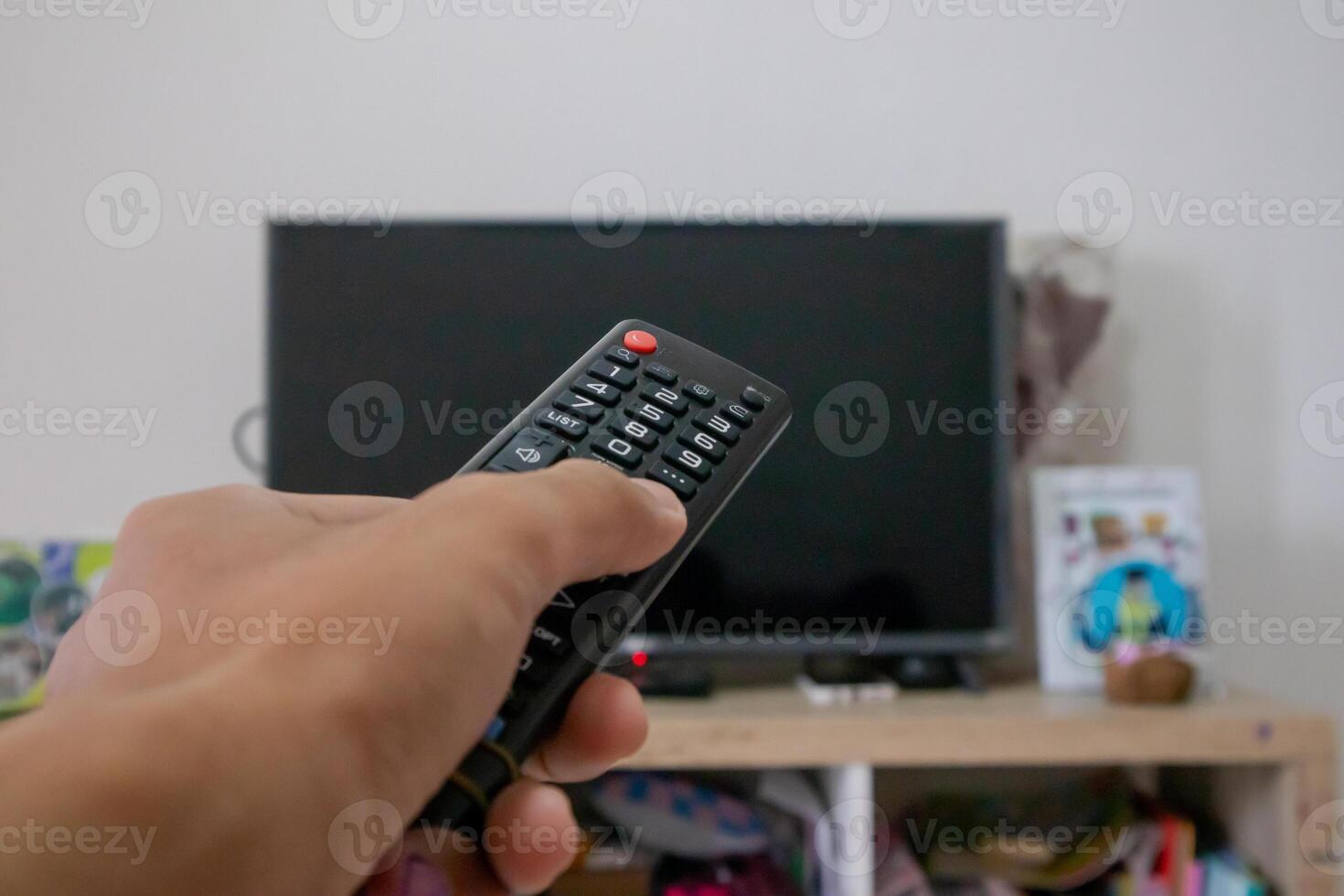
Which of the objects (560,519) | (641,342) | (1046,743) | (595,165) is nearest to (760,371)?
(595,165)

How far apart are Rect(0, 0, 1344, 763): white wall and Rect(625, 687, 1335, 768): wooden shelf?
0.37 meters

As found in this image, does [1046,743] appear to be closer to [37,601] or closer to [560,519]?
[560,519]

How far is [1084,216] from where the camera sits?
1313mm

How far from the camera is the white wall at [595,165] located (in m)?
1.29

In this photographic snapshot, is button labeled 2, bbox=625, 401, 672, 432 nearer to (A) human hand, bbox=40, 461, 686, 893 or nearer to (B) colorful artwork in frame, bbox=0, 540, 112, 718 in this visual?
(A) human hand, bbox=40, 461, 686, 893

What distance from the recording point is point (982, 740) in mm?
965

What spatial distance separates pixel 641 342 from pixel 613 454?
10cm

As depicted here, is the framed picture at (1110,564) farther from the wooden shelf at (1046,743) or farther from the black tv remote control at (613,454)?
the black tv remote control at (613,454)

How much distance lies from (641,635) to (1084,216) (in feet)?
2.58

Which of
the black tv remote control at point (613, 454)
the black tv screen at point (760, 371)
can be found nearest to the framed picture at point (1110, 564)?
the black tv screen at point (760, 371)

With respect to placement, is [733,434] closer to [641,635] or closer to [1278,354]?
[641,635]

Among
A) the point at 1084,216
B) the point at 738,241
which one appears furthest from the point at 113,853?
the point at 1084,216

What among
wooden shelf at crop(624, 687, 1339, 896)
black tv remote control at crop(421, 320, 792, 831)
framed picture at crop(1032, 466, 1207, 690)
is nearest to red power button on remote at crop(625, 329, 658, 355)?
black tv remote control at crop(421, 320, 792, 831)

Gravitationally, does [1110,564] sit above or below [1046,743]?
above
